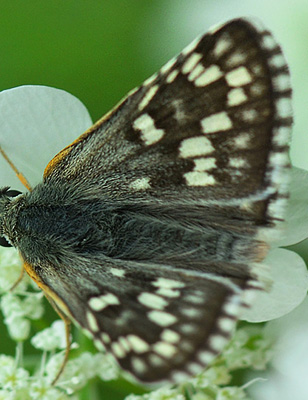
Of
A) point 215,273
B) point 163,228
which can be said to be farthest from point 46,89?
point 215,273

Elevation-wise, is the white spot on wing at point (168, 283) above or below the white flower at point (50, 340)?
above

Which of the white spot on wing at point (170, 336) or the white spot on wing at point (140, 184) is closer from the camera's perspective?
the white spot on wing at point (170, 336)

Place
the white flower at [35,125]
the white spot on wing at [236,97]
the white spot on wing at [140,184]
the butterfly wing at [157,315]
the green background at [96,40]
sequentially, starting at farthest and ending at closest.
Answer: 1. the green background at [96,40]
2. the white flower at [35,125]
3. the white spot on wing at [140,184]
4. the white spot on wing at [236,97]
5. the butterfly wing at [157,315]

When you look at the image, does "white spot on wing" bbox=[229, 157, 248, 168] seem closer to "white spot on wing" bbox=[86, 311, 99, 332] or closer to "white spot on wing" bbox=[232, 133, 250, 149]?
"white spot on wing" bbox=[232, 133, 250, 149]

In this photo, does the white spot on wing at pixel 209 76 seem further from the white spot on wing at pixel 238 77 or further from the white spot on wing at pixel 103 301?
the white spot on wing at pixel 103 301

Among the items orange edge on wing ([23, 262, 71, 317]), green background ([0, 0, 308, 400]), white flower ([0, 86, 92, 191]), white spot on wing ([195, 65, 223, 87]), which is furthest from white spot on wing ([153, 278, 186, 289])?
green background ([0, 0, 308, 400])

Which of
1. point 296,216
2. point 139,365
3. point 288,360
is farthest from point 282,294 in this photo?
point 139,365

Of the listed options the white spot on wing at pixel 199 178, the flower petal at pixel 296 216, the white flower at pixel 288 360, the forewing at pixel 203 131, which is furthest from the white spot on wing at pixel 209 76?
the white flower at pixel 288 360
